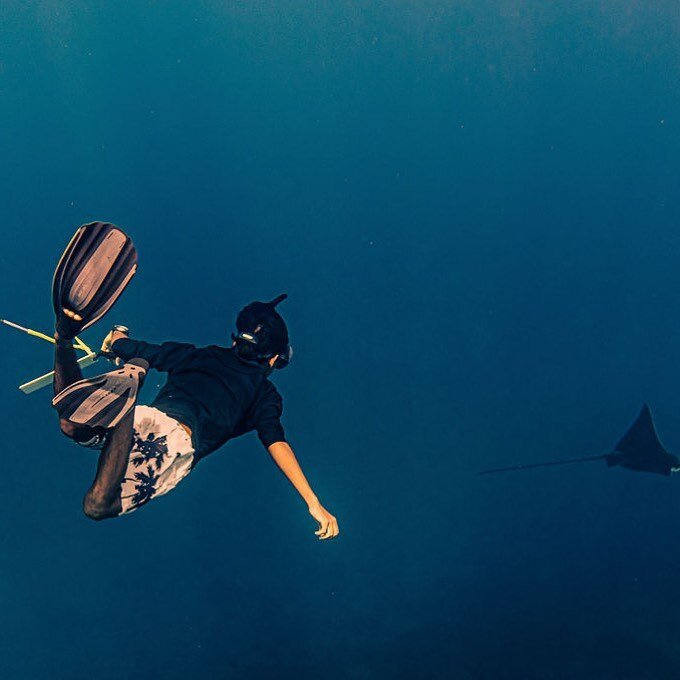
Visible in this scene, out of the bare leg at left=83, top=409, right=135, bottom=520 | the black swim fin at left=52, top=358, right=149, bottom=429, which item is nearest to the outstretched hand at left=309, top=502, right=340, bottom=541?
the bare leg at left=83, top=409, right=135, bottom=520

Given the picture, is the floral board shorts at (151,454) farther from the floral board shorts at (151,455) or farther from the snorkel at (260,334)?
the snorkel at (260,334)

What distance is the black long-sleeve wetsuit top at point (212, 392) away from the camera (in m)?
3.29

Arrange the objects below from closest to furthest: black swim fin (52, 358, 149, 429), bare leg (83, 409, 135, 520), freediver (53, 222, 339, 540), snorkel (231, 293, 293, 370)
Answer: black swim fin (52, 358, 149, 429)
freediver (53, 222, 339, 540)
bare leg (83, 409, 135, 520)
snorkel (231, 293, 293, 370)

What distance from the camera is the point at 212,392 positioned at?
3.37m

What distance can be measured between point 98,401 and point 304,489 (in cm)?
125

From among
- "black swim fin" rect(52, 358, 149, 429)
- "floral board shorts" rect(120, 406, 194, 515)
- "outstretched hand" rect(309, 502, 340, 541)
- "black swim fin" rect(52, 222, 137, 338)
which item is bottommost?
"outstretched hand" rect(309, 502, 340, 541)

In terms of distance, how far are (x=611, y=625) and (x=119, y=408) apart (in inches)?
504

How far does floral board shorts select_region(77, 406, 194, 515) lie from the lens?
297cm

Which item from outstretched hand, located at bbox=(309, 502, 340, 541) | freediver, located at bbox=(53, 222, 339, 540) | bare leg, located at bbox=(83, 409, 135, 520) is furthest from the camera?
outstretched hand, located at bbox=(309, 502, 340, 541)

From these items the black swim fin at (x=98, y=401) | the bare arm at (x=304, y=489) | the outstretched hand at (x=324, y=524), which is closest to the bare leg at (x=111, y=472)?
the black swim fin at (x=98, y=401)

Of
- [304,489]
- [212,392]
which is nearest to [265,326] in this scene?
[212,392]

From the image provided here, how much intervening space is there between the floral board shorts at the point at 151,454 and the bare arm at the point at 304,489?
1.65 feet

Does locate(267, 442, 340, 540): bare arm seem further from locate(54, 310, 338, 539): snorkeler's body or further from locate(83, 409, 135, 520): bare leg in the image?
locate(83, 409, 135, 520): bare leg

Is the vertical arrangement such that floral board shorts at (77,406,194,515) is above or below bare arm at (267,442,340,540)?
above
